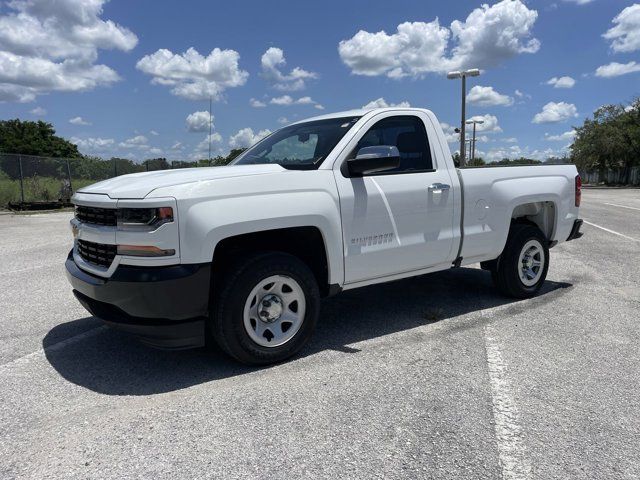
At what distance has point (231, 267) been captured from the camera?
3740 mm

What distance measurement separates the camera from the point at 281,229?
3.97 meters

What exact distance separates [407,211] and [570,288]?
3.15 metres

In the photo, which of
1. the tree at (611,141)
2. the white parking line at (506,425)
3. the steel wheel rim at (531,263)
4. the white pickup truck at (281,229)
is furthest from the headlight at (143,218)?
the tree at (611,141)

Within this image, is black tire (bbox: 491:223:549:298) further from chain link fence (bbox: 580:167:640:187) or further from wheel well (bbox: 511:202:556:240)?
chain link fence (bbox: 580:167:640:187)

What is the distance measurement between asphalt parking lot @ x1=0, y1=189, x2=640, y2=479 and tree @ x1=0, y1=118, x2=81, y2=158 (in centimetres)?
7699

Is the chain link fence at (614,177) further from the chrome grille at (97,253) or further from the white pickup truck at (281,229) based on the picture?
the chrome grille at (97,253)

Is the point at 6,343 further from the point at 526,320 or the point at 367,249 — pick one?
the point at 526,320

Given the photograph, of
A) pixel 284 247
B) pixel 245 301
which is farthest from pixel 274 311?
pixel 284 247

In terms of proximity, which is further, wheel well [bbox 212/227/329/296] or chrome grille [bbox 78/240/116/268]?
wheel well [bbox 212/227/329/296]

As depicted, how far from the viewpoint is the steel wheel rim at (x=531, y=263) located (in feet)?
19.2

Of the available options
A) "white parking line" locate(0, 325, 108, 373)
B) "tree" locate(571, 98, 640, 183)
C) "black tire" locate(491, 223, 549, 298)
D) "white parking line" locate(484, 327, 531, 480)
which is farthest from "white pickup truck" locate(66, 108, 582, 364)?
"tree" locate(571, 98, 640, 183)

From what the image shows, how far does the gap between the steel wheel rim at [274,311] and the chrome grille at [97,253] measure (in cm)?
102

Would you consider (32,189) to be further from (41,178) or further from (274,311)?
(274,311)

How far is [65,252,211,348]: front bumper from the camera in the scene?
3.41m
